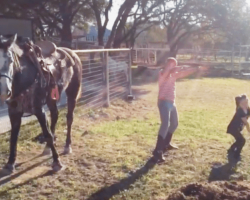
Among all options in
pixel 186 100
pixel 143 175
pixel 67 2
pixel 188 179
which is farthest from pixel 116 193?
pixel 67 2

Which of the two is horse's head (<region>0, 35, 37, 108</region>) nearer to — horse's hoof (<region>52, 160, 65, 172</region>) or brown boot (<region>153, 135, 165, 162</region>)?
horse's hoof (<region>52, 160, 65, 172</region>)

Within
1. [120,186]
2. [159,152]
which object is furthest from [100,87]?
[120,186]

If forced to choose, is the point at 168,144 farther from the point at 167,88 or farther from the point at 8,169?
the point at 8,169

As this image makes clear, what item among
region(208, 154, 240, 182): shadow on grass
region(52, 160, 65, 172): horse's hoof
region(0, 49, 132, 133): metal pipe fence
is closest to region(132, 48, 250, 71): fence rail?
region(0, 49, 132, 133): metal pipe fence

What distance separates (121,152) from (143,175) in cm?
113

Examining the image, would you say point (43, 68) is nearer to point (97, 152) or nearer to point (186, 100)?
→ point (97, 152)

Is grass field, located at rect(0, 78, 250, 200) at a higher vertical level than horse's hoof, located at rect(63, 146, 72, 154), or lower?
lower

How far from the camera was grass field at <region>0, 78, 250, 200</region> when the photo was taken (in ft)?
14.7

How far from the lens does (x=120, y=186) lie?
4.59m

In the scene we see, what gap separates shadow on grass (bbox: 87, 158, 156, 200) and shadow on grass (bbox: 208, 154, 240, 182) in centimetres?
88

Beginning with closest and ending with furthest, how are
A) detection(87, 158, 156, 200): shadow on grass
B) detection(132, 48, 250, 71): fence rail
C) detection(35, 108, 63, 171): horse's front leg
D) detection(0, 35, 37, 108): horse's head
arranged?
detection(0, 35, 37, 108): horse's head, detection(87, 158, 156, 200): shadow on grass, detection(35, 108, 63, 171): horse's front leg, detection(132, 48, 250, 71): fence rail

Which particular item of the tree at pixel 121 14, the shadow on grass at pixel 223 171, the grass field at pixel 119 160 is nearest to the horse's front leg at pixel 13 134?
the grass field at pixel 119 160

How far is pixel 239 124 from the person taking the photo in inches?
231

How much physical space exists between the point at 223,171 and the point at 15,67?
3.15 m
